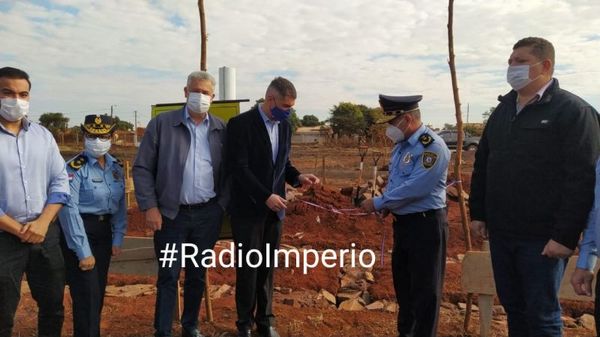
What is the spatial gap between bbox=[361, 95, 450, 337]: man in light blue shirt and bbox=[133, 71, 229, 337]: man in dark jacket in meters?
1.26

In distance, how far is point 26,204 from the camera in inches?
111

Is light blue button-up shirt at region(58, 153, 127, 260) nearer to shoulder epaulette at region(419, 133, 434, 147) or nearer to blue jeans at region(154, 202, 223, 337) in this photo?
blue jeans at region(154, 202, 223, 337)

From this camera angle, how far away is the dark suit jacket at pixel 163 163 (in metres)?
3.46

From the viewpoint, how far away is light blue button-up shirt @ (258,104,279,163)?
12.5 ft

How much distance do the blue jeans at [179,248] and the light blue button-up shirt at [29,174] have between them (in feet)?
2.62

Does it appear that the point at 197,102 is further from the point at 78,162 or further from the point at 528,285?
the point at 528,285

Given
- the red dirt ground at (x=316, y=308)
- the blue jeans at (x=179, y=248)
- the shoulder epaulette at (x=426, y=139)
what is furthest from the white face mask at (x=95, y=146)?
the shoulder epaulette at (x=426, y=139)

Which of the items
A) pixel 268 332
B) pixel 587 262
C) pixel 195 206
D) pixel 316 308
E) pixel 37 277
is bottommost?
pixel 316 308

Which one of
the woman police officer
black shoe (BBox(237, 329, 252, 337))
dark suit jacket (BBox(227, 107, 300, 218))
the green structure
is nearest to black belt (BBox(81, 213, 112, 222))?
the woman police officer

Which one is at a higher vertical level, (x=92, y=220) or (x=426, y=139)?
(x=426, y=139)

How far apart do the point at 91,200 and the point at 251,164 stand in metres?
1.18

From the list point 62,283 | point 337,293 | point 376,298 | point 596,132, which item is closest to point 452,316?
point 376,298

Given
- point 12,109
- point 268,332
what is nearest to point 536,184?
point 268,332

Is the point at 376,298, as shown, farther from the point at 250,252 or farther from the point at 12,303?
the point at 12,303
